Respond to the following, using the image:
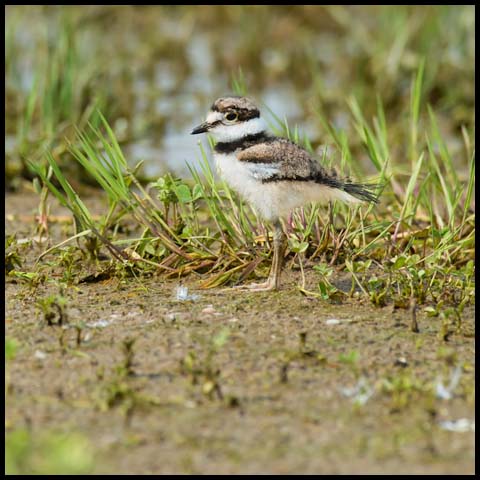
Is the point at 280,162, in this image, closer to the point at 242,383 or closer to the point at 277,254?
the point at 277,254

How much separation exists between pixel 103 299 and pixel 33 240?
3.87ft

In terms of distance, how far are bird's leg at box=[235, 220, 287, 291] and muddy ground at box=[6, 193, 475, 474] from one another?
59 millimetres

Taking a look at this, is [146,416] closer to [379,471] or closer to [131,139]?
[379,471]

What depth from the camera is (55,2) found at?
10023mm

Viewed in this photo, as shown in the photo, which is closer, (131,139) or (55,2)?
(131,139)

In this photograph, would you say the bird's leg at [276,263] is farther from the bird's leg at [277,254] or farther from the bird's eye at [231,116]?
the bird's eye at [231,116]

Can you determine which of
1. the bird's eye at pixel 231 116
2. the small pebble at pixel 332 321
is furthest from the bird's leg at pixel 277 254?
the bird's eye at pixel 231 116

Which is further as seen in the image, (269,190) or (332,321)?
(269,190)

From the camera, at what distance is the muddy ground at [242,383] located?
3.12 m

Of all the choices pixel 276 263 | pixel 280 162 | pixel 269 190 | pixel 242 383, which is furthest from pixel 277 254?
pixel 242 383

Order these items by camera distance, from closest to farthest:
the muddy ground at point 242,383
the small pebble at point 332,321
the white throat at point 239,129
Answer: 1. the muddy ground at point 242,383
2. the small pebble at point 332,321
3. the white throat at point 239,129

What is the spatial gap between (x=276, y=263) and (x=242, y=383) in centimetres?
100

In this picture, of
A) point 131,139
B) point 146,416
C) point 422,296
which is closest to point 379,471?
point 146,416

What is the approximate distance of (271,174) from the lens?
439 centimetres
